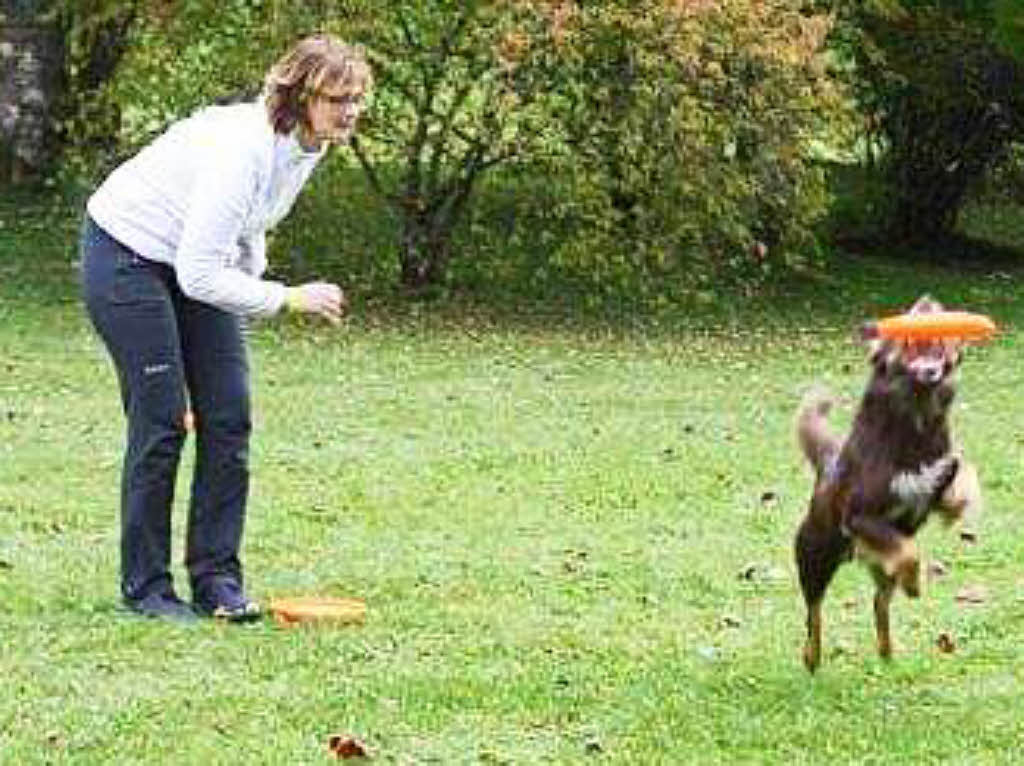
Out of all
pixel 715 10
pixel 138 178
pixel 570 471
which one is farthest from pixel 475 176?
pixel 138 178

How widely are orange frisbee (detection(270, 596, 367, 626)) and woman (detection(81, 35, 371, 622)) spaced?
111mm

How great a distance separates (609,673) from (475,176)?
11323 millimetres

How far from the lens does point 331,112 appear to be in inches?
267

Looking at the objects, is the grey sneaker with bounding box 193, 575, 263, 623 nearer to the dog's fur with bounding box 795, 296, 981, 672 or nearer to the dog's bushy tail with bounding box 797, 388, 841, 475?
the dog's bushy tail with bounding box 797, 388, 841, 475

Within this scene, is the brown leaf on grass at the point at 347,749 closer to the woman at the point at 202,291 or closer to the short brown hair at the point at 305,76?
the woman at the point at 202,291

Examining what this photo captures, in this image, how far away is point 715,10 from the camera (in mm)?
16297

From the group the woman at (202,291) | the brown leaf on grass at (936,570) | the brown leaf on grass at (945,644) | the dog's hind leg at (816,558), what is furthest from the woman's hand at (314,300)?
the brown leaf on grass at (936,570)

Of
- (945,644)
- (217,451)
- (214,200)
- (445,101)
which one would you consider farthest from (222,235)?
(445,101)

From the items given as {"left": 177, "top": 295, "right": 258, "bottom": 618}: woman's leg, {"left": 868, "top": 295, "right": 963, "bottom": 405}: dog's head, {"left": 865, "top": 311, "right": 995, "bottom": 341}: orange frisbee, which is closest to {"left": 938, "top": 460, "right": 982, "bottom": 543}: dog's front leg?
{"left": 868, "top": 295, "right": 963, "bottom": 405}: dog's head

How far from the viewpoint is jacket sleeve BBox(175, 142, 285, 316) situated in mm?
6758

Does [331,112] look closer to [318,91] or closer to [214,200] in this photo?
[318,91]

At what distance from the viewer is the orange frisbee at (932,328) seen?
18.7ft

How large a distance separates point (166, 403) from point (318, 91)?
114 centimetres

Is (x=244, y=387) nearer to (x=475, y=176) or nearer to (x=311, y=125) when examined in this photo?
(x=311, y=125)
